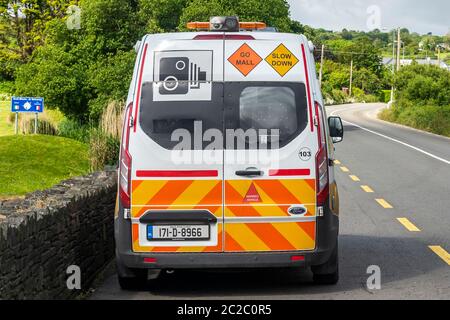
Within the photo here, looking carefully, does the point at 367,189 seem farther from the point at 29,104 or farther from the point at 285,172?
the point at 29,104

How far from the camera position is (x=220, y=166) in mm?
7910

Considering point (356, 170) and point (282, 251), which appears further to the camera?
point (356, 170)

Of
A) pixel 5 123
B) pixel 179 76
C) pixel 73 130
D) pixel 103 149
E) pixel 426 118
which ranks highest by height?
pixel 179 76

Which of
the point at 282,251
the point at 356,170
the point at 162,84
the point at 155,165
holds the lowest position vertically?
the point at 356,170

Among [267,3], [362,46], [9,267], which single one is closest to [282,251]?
[9,267]

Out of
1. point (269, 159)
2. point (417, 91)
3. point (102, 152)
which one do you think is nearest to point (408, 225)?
point (269, 159)

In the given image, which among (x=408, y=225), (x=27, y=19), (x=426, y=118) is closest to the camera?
(x=408, y=225)

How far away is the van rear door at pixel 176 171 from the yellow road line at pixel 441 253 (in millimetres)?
3363

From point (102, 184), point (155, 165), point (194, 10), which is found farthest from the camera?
point (194, 10)

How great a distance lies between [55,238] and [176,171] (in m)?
1.13

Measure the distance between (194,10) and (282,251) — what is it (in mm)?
25153

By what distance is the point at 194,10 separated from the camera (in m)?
32.3

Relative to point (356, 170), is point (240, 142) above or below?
above

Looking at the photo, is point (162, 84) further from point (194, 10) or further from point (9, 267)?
point (194, 10)
